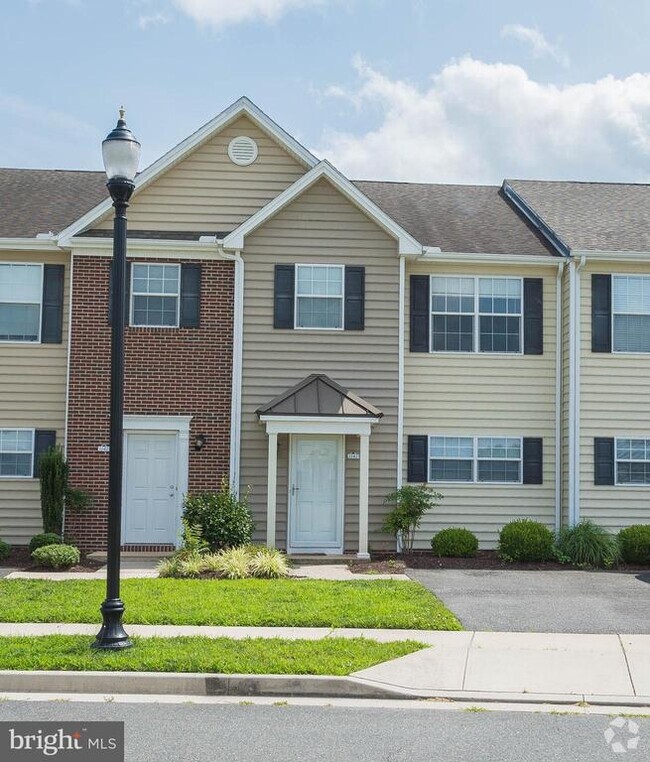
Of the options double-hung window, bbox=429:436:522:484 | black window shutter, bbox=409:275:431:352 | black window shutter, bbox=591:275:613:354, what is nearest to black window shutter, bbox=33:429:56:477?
black window shutter, bbox=409:275:431:352

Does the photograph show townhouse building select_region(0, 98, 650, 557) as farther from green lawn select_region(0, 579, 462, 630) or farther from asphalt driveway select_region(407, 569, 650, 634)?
green lawn select_region(0, 579, 462, 630)

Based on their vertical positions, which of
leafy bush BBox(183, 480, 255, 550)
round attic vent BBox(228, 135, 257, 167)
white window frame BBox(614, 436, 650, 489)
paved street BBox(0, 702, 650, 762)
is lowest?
paved street BBox(0, 702, 650, 762)

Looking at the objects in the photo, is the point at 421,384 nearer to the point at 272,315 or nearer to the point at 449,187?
the point at 272,315

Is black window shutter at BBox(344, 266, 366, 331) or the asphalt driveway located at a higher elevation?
black window shutter at BBox(344, 266, 366, 331)

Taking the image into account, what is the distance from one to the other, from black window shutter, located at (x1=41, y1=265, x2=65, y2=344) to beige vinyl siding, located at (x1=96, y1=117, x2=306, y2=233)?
65.1 inches

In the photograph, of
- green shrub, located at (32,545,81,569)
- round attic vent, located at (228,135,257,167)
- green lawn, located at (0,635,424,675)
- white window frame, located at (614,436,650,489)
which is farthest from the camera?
round attic vent, located at (228,135,257,167)

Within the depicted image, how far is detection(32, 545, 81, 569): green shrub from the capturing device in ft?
47.5

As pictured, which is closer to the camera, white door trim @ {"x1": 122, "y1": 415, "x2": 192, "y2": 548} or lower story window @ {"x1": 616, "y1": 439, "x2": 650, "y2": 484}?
white door trim @ {"x1": 122, "y1": 415, "x2": 192, "y2": 548}

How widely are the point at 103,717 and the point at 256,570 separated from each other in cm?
672

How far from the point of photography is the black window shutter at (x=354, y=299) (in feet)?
55.9

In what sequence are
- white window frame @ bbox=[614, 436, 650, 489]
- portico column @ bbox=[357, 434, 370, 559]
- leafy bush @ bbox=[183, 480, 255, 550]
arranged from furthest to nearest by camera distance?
white window frame @ bbox=[614, 436, 650, 489], portico column @ bbox=[357, 434, 370, 559], leafy bush @ bbox=[183, 480, 255, 550]

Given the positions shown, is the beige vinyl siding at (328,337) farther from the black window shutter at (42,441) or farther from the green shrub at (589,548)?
the black window shutter at (42,441)

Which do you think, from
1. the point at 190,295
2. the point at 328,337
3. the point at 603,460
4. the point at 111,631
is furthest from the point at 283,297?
the point at 111,631

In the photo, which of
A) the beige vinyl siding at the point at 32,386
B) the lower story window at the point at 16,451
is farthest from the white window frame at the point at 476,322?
the lower story window at the point at 16,451
